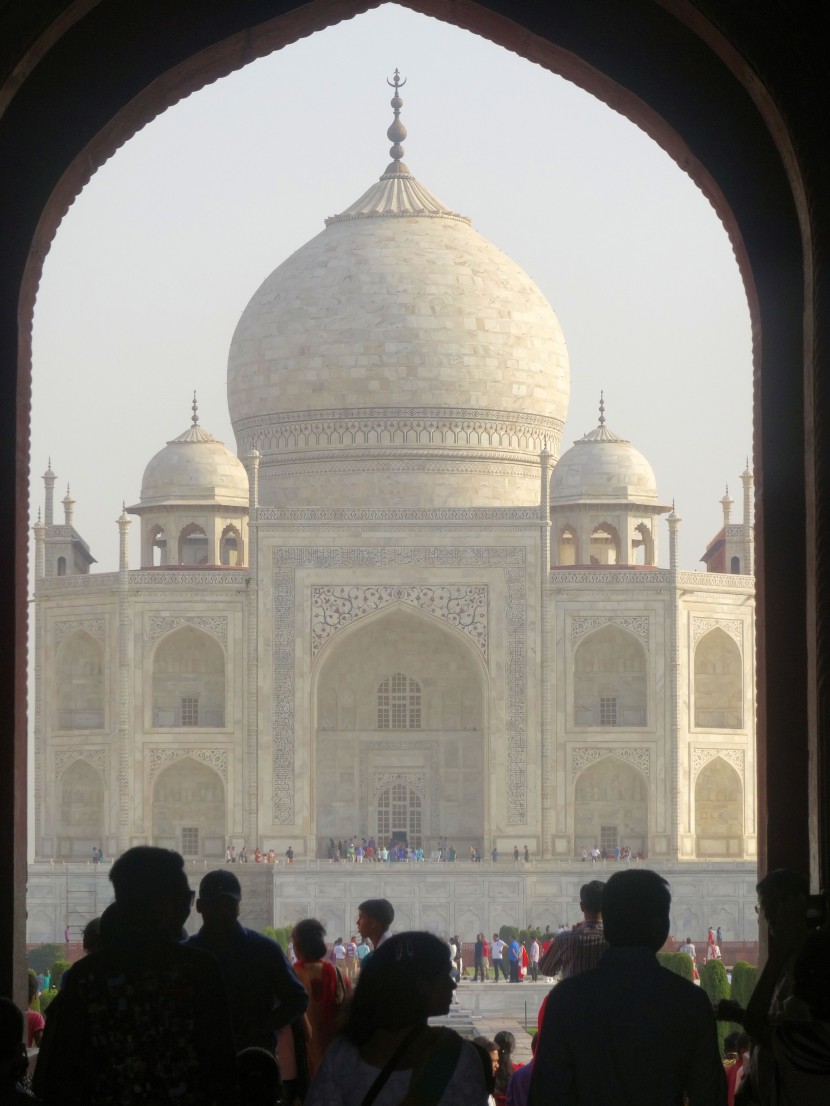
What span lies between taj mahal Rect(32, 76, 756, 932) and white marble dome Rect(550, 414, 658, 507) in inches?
1.4

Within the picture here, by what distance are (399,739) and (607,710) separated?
231 centimetres

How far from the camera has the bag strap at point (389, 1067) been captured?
2.73 meters

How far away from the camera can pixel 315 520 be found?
2353 centimetres

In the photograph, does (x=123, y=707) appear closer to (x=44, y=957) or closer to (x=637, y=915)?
(x=44, y=957)

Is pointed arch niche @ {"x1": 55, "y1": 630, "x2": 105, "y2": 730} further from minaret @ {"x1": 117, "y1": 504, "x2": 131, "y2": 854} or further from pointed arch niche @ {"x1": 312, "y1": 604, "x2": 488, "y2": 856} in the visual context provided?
pointed arch niche @ {"x1": 312, "y1": 604, "x2": 488, "y2": 856}

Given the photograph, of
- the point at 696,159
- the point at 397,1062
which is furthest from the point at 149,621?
the point at 397,1062

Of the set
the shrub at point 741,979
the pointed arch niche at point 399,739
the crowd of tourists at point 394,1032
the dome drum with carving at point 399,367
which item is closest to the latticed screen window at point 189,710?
the pointed arch niche at point 399,739

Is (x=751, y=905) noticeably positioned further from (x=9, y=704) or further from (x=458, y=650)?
(x=9, y=704)

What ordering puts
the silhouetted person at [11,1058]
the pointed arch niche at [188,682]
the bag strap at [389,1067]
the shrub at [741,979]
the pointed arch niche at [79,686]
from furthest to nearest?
the pointed arch niche at [79,686] → the pointed arch niche at [188,682] → the shrub at [741,979] → the silhouetted person at [11,1058] → the bag strap at [389,1067]

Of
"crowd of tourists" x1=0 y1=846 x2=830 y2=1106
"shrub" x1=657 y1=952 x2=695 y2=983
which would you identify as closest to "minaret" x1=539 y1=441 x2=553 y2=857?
"shrub" x1=657 y1=952 x2=695 y2=983

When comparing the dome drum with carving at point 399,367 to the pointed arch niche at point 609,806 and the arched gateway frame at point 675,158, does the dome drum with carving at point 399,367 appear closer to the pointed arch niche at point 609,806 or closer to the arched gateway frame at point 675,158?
the pointed arch niche at point 609,806

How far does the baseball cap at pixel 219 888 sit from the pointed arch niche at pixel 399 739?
20.1 metres

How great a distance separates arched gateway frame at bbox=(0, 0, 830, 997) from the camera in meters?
4.33

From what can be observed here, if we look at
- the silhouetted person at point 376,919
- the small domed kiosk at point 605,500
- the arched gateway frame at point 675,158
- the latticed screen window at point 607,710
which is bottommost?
the silhouetted person at point 376,919
